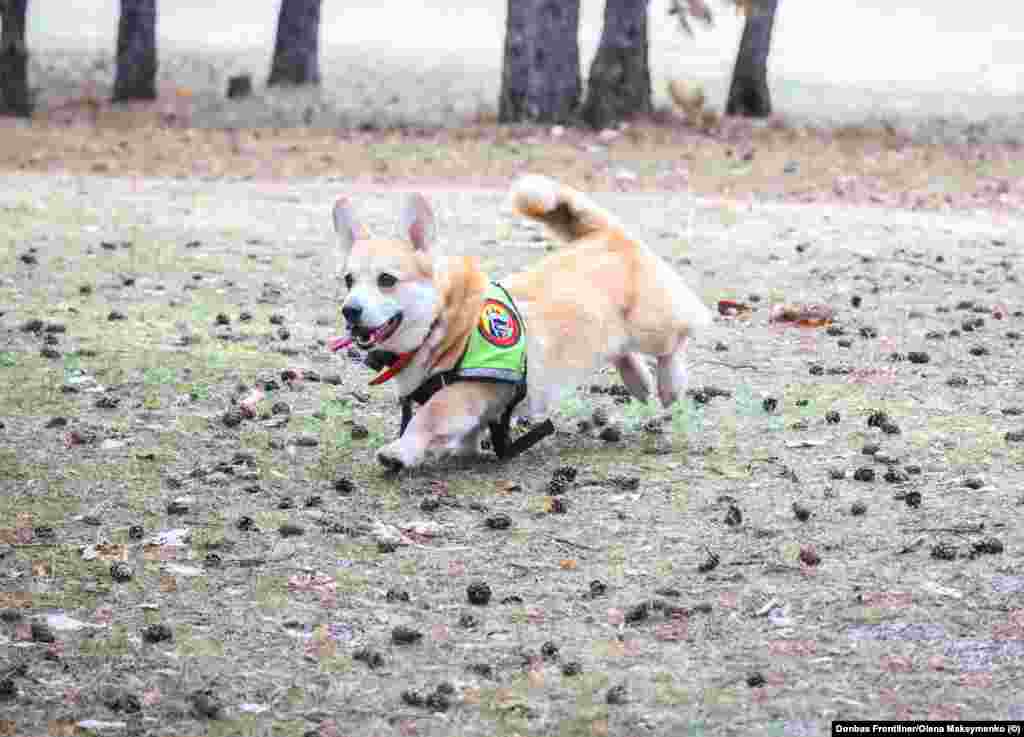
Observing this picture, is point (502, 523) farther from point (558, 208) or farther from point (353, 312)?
point (558, 208)

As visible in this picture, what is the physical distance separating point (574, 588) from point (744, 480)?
54.7 inches

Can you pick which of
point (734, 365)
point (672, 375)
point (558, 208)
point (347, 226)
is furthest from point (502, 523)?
point (734, 365)

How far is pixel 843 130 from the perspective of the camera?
22016 mm

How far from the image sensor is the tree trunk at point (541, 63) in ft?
68.2

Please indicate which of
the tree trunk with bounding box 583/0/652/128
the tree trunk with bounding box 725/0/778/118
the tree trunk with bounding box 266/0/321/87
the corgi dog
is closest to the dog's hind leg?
the corgi dog

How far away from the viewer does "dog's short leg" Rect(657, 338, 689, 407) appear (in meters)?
7.79

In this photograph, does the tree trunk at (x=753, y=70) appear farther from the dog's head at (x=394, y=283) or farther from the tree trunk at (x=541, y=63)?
the dog's head at (x=394, y=283)

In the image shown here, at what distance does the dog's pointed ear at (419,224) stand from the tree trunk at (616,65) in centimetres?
1423

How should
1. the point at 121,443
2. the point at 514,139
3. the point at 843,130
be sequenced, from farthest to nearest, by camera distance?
the point at 843,130 < the point at 514,139 < the point at 121,443

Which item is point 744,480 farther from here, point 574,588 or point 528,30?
point 528,30

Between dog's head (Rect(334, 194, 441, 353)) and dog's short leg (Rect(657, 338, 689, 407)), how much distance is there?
4.41 ft

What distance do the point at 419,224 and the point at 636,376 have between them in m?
1.58

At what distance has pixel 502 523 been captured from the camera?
6.32 m

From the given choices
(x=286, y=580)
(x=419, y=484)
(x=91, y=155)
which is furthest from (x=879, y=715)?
(x=91, y=155)
